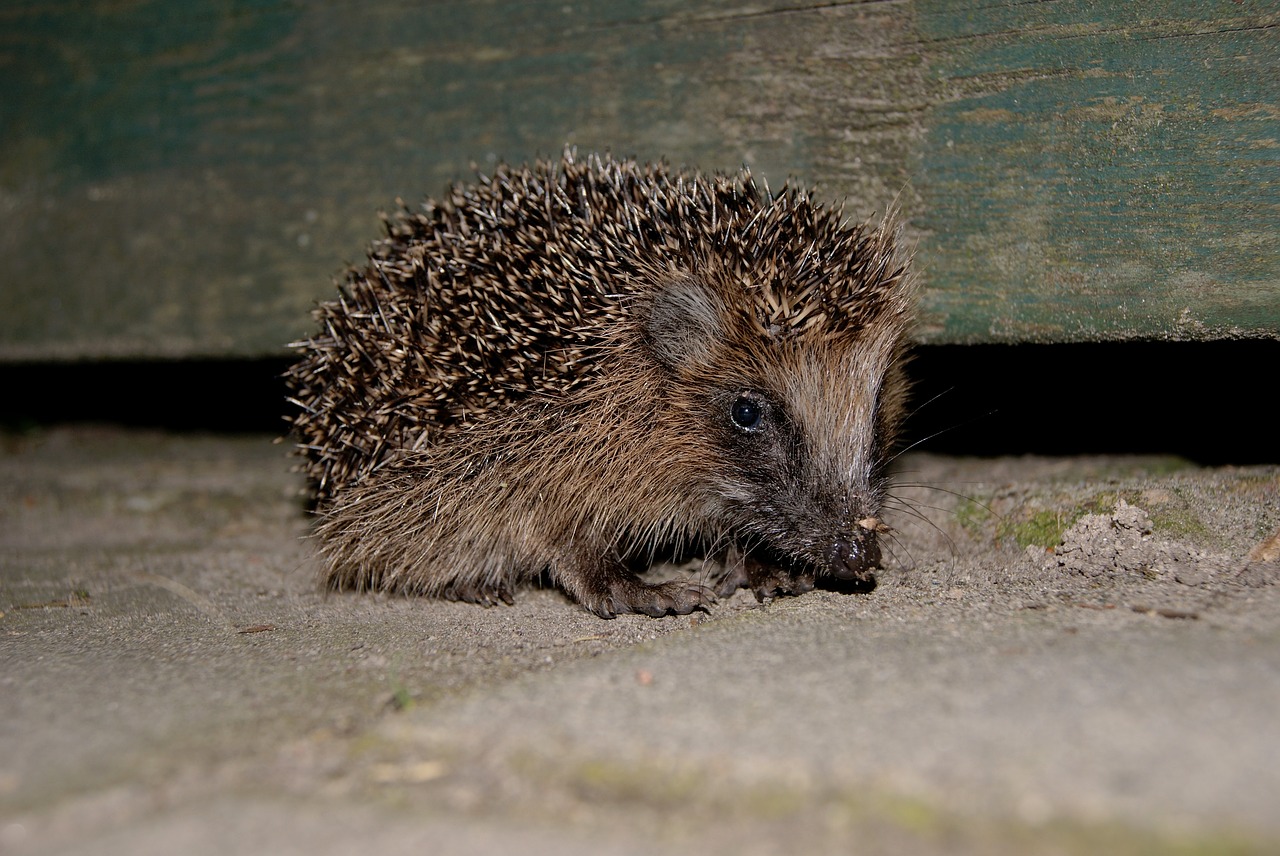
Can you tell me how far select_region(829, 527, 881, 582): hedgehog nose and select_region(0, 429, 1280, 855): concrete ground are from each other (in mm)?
106

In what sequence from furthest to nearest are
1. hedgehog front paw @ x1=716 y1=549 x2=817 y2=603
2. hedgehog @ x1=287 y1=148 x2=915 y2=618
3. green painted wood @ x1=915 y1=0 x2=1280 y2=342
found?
hedgehog front paw @ x1=716 y1=549 x2=817 y2=603 < hedgehog @ x1=287 y1=148 x2=915 y2=618 < green painted wood @ x1=915 y1=0 x2=1280 y2=342

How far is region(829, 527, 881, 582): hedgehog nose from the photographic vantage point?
11.9ft

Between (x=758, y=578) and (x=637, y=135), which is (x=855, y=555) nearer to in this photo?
(x=758, y=578)

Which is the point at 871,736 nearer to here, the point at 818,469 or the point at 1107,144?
the point at 818,469

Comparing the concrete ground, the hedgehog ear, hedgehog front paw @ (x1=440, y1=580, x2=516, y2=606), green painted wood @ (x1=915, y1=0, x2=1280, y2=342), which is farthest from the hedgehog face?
hedgehog front paw @ (x1=440, y1=580, x2=516, y2=606)

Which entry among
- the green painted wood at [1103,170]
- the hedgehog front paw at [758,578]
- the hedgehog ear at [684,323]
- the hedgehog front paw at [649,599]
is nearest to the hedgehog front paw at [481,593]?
the hedgehog front paw at [649,599]

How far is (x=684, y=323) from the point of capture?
13.1 ft

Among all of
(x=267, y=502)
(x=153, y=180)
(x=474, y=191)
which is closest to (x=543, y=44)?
(x=474, y=191)

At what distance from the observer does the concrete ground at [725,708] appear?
80.0 inches

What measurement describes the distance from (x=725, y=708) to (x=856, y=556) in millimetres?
1293

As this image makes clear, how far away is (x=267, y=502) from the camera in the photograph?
584 cm

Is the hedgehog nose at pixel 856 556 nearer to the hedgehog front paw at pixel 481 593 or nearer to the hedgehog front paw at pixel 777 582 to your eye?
the hedgehog front paw at pixel 777 582

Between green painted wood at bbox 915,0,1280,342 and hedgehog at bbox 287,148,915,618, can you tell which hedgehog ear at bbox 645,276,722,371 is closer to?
hedgehog at bbox 287,148,915,618

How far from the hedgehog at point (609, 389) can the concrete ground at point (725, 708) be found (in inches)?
10.3
